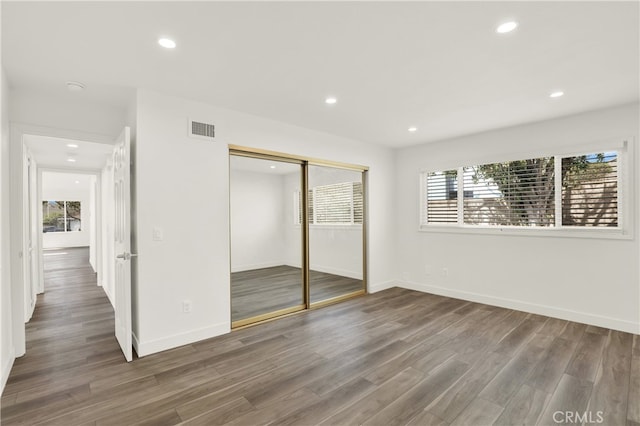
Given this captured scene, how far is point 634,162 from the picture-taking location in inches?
134

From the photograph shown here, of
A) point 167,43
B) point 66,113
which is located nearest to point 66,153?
point 66,113

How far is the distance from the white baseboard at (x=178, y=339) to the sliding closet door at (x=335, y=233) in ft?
4.78

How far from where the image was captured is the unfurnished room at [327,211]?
205cm

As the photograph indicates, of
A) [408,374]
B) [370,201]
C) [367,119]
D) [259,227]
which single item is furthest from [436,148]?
[408,374]

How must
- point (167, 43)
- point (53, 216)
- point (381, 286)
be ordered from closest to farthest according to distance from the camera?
point (167, 43) → point (381, 286) → point (53, 216)

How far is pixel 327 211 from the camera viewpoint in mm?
4738

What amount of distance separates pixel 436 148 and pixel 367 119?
6.05ft

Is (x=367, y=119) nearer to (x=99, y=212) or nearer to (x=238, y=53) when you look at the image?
(x=238, y=53)

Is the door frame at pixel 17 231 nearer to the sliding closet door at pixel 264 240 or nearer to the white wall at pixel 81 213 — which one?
the sliding closet door at pixel 264 240

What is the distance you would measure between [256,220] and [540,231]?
378 cm

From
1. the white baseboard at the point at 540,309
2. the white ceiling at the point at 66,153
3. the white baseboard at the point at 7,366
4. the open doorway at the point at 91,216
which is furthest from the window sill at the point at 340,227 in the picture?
the white baseboard at the point at 7,366

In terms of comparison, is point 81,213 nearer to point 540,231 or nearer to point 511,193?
point 511,193

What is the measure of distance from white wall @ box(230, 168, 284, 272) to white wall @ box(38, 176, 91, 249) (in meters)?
11.1

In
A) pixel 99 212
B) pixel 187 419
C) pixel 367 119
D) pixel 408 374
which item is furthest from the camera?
pixel 99 212
